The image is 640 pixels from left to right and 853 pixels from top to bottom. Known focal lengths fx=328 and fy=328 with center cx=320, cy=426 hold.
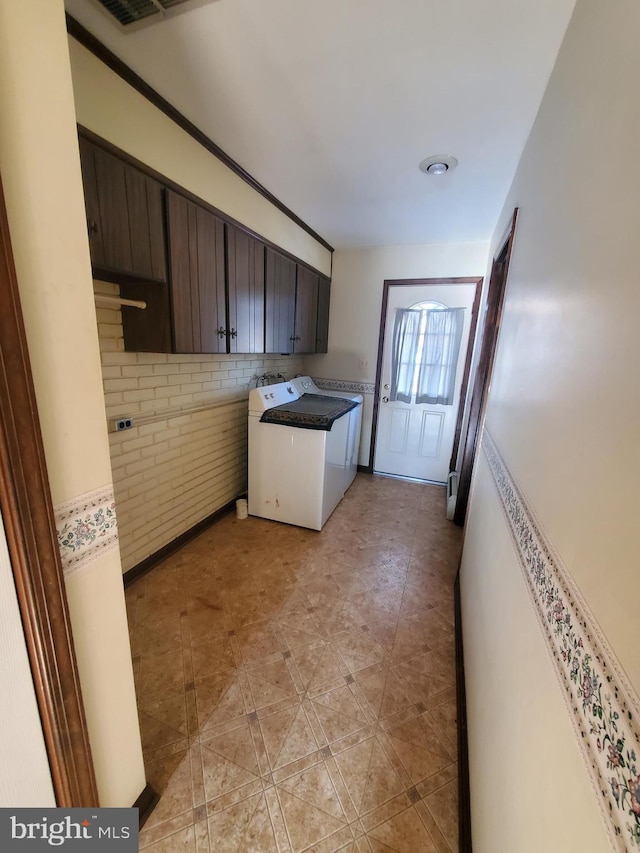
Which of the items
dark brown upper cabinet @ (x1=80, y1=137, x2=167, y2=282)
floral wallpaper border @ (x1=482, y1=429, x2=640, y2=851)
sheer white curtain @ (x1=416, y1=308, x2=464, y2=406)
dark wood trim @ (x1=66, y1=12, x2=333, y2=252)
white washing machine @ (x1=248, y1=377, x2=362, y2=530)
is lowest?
white washing machine @ (x1=248, y1=377, x2=362, y2=530)

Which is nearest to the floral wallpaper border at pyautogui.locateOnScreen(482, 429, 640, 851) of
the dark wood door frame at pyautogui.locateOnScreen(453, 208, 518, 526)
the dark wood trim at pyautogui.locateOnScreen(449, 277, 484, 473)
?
the dark wood door frame at pyautogui.locateOnScreen(453, 208, 518, 526)

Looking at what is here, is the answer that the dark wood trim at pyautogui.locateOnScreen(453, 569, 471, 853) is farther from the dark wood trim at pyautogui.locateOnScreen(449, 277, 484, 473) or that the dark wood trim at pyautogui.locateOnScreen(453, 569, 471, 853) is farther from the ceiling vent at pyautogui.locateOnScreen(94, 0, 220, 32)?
the ceiling vent at pyautogui.locateOnScreen(94, 0, 220, 32)

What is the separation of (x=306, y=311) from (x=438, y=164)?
5.35ft

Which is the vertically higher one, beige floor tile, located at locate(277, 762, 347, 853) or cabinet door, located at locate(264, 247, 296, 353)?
cabinet door, located at locate(264, 247, 296, 353)

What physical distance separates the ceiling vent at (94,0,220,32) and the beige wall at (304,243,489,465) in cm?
273

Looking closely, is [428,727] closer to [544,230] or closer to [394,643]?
[394,643]

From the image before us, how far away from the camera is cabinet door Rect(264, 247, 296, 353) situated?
2625 mm

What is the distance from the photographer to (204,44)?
1284 millimetres

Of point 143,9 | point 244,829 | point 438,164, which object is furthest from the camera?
point 438,164

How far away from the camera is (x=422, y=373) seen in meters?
3.65

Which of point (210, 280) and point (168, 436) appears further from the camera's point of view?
point (168, 436)

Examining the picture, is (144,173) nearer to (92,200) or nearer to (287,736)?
(92,200)

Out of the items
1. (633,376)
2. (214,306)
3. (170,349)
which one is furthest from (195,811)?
(214,306)

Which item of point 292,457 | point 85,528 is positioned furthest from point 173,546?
point 85,528
